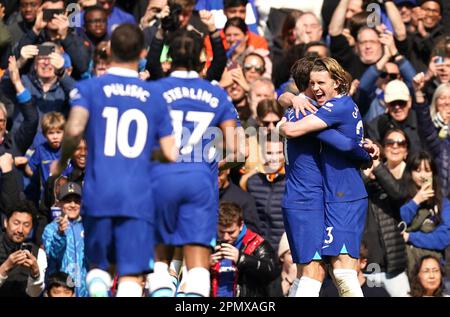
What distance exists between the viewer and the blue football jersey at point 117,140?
38.6ft

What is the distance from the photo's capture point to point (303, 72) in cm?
1341

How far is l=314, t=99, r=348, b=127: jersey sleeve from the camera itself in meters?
13.1

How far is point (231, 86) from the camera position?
18000 mm

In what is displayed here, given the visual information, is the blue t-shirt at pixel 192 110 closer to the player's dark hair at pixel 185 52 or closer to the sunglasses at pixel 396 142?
the player's dark hair at pixel 185 52

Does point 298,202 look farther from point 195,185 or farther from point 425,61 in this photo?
point 425,61

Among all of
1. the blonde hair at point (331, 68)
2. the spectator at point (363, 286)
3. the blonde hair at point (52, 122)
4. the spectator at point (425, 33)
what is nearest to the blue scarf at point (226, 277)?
the spectator at point (363, 286)

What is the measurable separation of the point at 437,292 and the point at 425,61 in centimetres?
460

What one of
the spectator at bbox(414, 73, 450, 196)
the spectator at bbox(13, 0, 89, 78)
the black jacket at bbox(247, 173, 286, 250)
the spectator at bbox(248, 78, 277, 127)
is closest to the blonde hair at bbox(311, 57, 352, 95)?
the black jacket at bbox(247, 173, 286, 250)

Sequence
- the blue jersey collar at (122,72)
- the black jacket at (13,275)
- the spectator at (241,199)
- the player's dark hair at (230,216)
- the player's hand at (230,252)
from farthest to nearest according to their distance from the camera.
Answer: the spectator at (241,199)
the black jacket at (13,275)
the player's dark hair at (230,216)
the player's hand at (230,252)
the blue jersey collar at (122,72)

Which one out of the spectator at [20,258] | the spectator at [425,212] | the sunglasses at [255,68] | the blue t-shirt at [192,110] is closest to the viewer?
the blue t-shirt at [192,110]

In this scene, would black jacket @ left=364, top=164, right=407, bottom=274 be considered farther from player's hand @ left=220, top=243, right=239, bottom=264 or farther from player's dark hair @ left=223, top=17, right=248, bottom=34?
player's dark hair @ left=223, top=17, right=248, bottom=34

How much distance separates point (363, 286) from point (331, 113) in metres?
3.20
